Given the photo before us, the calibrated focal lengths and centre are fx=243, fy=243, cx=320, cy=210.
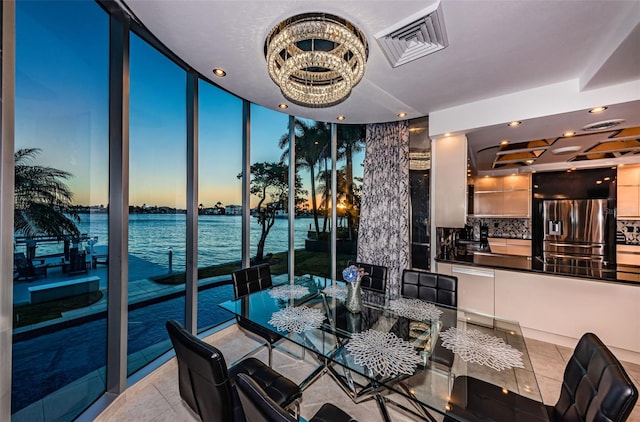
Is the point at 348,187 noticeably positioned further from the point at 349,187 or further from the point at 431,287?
the point at 431,287

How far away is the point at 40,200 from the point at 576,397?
3109 millimetres

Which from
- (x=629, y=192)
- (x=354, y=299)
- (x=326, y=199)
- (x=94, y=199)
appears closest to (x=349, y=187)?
(x=326, y=199)

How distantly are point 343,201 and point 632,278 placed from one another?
3319mm

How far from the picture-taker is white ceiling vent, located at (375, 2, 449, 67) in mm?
1617

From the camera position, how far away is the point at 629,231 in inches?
174

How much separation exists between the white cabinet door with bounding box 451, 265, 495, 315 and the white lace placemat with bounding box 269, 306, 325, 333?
212cm

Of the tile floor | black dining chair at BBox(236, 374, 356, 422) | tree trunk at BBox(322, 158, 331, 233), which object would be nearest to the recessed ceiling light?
the tile floor

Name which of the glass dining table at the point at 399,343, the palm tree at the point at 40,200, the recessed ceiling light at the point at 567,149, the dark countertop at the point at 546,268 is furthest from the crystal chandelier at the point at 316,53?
the recessed ceiling light at the point at 567,149

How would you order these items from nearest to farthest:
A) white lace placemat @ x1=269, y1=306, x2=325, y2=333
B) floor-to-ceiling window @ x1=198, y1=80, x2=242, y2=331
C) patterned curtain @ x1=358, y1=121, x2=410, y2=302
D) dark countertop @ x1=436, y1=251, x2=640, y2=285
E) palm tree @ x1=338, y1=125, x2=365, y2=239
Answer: white lace placemat @ x1=269, y1=306, x2=325, y2=333
dark countertop @ x1=436, y1=251, x2=640, y2=285
floor-to-ceiling window @ x1=198, y1=80, x2=242, y2=331
patterned curtain @ x1=358, y1=121, x2=410, y2=302
palm tree @ x1=338, y1=125, x2=365, y2=239

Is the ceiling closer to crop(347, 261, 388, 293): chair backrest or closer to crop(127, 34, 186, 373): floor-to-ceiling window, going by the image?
crop(127, 34, 186, 373): floor-to-ceiling window

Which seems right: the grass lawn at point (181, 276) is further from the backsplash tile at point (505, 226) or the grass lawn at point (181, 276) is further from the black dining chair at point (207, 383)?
the backsplash tile at point (505, 226)

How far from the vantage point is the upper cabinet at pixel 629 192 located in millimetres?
4281

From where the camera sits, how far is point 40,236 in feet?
4.79

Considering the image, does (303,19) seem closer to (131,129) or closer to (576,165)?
(131,129)
